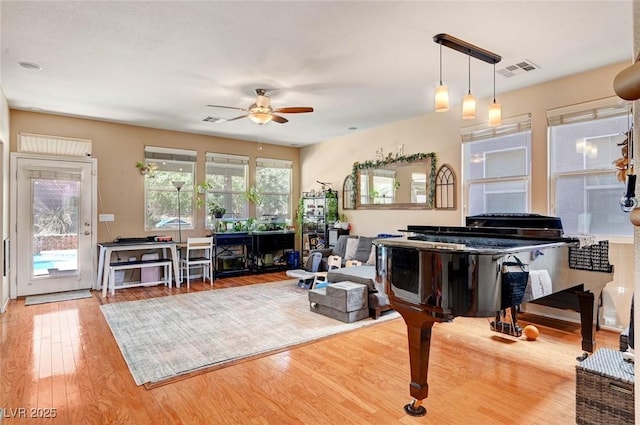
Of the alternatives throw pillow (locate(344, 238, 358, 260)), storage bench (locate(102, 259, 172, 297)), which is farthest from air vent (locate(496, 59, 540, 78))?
storage bench (locate(102, 259, 172, 297))

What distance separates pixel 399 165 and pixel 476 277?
13.7 feet

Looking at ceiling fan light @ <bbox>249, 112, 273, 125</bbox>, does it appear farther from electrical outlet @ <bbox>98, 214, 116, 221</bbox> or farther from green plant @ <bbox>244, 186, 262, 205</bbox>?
electrical outlet @ <bbox>98, 214, 116, 221</bbox>

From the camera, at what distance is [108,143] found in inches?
235

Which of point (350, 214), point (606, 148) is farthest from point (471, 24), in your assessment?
point (350, 214)

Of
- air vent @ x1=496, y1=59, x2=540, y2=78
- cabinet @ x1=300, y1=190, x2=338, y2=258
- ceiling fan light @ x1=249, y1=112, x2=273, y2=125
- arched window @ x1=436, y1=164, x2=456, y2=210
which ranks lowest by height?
cabinet @ x1=300, y1=190, x2=338, y2=258

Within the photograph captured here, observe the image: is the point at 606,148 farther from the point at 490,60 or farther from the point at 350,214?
the point at 350,214

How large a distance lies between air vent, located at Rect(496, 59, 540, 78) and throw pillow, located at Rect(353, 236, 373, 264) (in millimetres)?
3054

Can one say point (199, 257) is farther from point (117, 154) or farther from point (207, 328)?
point (207, 328)

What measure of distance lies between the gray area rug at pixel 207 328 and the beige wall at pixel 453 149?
1981mm

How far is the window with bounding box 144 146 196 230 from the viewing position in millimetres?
6395

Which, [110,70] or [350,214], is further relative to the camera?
[350,214]

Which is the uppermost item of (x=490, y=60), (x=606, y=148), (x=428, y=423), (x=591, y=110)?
(x=490, y=60)

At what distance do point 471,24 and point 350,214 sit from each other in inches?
175

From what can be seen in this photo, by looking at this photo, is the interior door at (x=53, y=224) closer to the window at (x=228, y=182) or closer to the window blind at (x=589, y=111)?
the window at (x=228, y=182)
